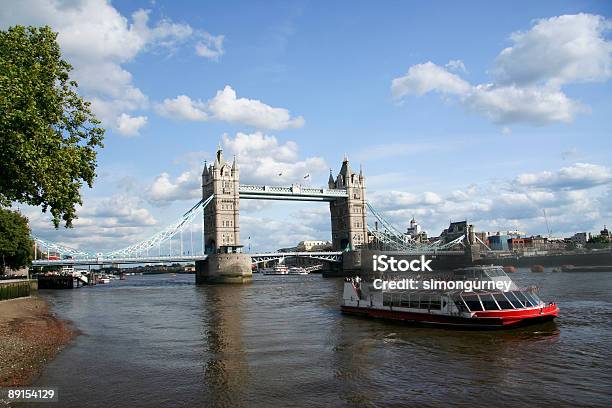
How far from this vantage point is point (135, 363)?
20.2 meters

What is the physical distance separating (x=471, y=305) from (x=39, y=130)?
68.8 feet

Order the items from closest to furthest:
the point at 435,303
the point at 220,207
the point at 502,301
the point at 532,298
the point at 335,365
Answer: the point at 335,365
the point at 502,301
the point at 532,298
the point at 435,303
the point at 220,207

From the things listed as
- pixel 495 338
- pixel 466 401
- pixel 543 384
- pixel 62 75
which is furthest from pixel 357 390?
pixel 62 75

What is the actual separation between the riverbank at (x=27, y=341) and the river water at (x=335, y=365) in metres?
0.66

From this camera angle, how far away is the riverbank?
57.1 ft

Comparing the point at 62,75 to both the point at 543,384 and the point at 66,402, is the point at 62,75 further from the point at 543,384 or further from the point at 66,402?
the point at 543,384

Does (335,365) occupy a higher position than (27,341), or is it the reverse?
(27,341)

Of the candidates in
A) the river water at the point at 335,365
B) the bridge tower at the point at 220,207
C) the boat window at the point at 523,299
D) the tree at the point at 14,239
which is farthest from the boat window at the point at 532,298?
the bridge tower at the point at 220,207

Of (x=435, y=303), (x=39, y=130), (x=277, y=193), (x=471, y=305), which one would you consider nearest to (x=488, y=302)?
(x=471, y=305)

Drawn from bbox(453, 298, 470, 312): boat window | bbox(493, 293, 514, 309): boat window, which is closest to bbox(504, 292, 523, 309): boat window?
bbox(493, 293, 514, 309): boat window

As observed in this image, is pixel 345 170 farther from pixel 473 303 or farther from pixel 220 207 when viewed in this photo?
pixel 473 303

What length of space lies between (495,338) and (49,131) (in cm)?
2113

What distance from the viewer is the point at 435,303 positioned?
27781mm

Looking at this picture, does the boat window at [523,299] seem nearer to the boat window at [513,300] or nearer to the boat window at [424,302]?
the boat window at [513,300]
